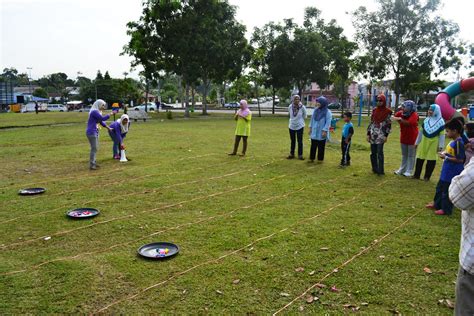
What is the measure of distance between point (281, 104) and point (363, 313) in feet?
260

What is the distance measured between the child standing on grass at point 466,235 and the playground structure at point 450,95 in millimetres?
6591

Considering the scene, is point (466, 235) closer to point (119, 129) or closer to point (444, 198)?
point (444, 198)

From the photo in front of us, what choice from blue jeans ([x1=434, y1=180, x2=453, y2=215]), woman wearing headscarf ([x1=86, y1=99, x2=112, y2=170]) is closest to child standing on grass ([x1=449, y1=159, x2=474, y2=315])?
blue jeans ([x1=434, y1=180, x2=453, y2=215])

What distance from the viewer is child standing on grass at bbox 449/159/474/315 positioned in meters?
2.45

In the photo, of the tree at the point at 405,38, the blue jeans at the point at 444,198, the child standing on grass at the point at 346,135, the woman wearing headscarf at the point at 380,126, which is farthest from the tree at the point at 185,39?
the blue jeans at the point at 444,198

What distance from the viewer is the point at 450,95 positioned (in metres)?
8.96

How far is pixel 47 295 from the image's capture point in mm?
3904

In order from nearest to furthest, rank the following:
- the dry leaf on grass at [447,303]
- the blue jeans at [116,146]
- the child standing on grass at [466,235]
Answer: the child standing on grass at [466,235]
the dry leaf on grass at [447,303]
the blue jeans at [116,146]

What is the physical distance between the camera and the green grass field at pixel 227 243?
3867 millimetres

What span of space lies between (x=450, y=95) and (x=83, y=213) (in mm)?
8240

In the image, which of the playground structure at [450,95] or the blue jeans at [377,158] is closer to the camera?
the playground structure at [450,95]

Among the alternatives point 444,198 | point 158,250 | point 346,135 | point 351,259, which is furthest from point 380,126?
point 158,250

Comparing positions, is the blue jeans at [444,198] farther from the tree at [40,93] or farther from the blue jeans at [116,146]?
the tree at [40,93]

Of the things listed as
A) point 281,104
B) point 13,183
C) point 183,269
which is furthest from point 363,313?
point 281,104
